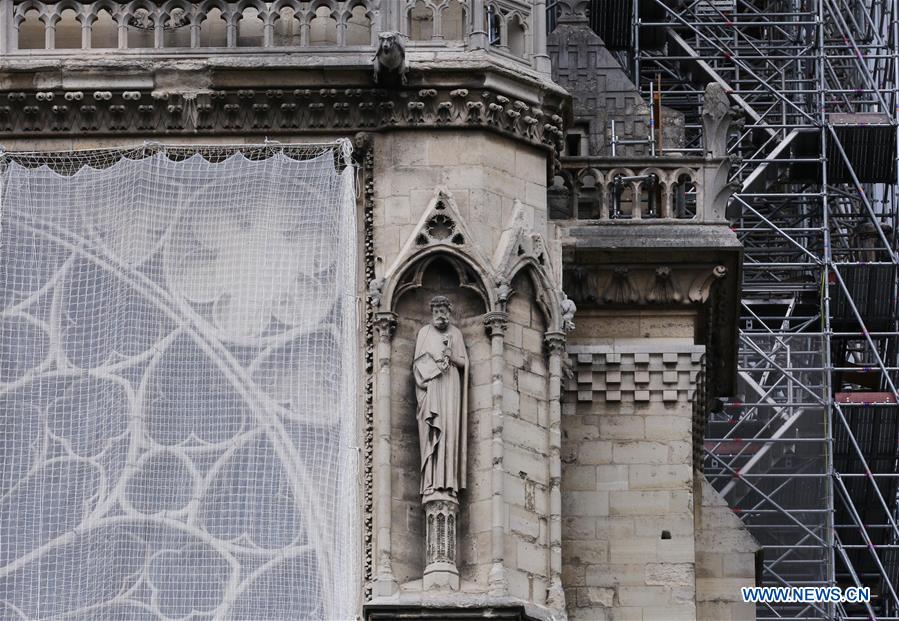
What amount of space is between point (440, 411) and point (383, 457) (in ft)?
2.01

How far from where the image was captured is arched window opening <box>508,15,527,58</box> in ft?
114

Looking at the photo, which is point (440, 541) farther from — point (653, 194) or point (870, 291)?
point (870, 291)

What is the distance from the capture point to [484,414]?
33.0 metres

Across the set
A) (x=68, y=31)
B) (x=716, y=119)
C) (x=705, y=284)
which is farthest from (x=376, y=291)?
(x=716, y=119)

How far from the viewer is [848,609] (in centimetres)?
4916

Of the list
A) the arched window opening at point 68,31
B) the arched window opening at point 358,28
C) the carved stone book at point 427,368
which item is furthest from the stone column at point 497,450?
the arched window opening at point 68,31

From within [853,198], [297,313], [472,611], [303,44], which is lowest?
[472,611]

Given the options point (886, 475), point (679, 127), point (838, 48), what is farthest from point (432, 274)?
point (838, 48)

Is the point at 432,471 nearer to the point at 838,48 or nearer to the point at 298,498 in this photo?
the point at 298,498

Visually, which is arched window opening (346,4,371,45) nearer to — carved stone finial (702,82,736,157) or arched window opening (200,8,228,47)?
arched window opening (200,8,228,47)

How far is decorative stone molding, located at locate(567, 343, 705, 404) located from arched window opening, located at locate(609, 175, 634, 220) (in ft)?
4.33

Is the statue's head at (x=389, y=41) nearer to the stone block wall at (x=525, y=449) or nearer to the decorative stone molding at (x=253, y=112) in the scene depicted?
the decorative stone molding at (x=253, y=112)

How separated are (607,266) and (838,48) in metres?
15.9

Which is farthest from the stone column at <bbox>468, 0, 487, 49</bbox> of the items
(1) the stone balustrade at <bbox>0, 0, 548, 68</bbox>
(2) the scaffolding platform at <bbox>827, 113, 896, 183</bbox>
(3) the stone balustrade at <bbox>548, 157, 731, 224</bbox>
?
(2) the scaffolding platform at <bbox>827, 113, 896, 183</bbox>
